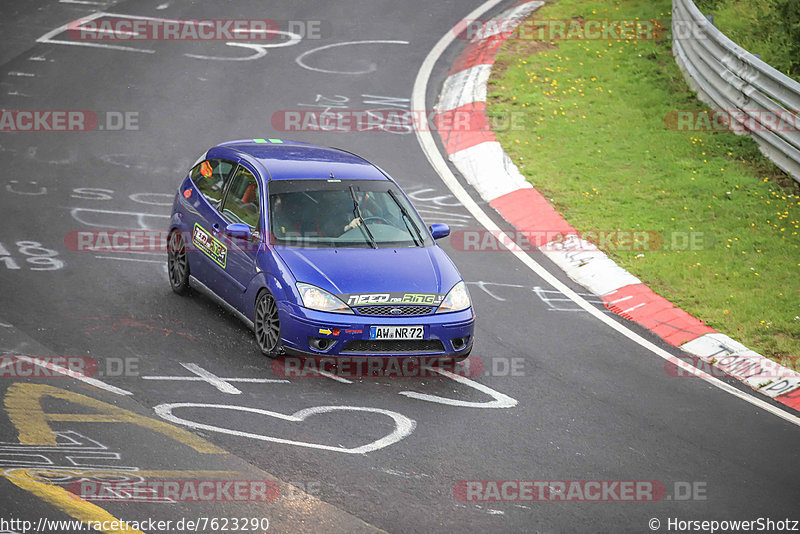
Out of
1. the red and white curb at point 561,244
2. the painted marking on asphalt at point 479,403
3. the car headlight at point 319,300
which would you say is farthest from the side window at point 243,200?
the red and white curb at point 561,244

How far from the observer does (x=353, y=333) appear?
8750mm

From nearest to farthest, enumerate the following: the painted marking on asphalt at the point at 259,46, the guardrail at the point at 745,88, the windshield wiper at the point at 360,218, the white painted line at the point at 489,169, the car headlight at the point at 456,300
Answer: the car headlight at the point at 456,300 < the windshield wiper at the point at 360,218 < the guardrail at the point at 745,88 < the white painted line at the point at 489,169 < the painted marking on asphalt at the point at 259,46

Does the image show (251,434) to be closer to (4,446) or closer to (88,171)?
(4,446)

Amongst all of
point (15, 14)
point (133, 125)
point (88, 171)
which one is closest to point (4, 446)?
point (88, 171)

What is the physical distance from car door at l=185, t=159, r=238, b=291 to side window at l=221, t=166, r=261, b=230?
125 millimetres

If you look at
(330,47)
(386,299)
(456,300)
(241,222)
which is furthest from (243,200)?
(330,47)

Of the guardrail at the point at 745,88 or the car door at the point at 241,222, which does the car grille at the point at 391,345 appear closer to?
the car door at the point at 241,222

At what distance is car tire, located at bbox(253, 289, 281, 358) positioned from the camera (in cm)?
910

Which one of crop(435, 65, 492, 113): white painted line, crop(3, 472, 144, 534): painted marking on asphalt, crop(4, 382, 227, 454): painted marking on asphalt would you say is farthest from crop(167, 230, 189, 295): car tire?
crop(435, 65, 492, 113): white painted line

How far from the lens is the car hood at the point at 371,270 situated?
29.3 ft

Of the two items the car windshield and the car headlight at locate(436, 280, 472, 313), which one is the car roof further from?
the car headlight at locate(436, 280, 472, 313)

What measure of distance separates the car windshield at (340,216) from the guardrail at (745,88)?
6.66 meters

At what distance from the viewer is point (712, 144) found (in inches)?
614

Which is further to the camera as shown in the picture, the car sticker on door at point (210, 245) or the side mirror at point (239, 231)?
the car sticker on door at point (210, 245)
